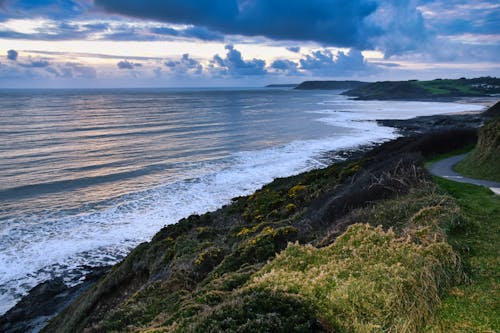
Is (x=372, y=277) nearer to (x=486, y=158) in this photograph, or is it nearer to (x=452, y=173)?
(x=452, y=173)

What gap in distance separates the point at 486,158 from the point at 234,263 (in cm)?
1499

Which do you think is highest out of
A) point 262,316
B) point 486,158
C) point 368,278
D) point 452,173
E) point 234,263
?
point 486,158

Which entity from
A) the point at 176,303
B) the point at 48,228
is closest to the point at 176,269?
the point at 176,303

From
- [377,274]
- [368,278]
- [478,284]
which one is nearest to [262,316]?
[368,278]

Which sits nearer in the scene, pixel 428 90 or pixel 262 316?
pixel 262 316

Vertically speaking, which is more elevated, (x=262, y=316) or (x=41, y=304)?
(x=262, y=316)

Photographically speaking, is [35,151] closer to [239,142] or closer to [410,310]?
[239,142]

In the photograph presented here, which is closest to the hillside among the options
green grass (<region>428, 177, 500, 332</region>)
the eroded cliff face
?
the eroded cliff face

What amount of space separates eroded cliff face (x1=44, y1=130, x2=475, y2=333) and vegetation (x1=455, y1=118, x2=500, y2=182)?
3.28 metres

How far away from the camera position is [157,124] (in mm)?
71250

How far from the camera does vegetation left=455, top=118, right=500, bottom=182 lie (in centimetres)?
1805

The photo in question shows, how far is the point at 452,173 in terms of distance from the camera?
19672 mm

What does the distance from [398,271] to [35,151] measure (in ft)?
153

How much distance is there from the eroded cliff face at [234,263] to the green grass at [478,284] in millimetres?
934
